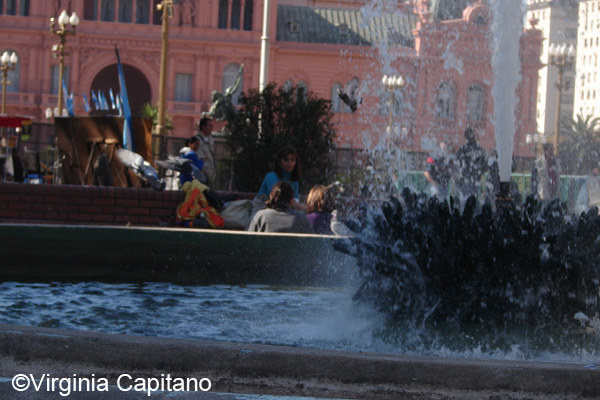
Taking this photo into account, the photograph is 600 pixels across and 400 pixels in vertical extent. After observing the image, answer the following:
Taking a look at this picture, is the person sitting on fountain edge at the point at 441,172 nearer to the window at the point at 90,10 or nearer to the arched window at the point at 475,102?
the arched window at the point at 475,102

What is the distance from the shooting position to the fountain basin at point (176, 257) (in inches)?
235

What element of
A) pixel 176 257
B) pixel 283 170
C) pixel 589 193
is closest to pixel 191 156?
pixel 283 170

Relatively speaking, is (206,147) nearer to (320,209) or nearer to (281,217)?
(320,209)

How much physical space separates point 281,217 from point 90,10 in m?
48.7

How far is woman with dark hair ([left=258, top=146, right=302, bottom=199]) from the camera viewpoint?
818 cm

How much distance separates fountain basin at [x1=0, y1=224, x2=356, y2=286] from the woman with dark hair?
7.02ft

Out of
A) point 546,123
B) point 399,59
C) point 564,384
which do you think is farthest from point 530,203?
point 546,123

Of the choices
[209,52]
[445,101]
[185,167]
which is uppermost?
[209,52]

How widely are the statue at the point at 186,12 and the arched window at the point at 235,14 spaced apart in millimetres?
2500

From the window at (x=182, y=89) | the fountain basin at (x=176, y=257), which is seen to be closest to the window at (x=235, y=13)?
the window at (x=182, y=89)

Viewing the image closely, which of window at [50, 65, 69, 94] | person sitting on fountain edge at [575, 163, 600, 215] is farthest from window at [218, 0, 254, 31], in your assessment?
person sitting on fountain edge at [575, 163, 600, 215]

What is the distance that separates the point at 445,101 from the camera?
4459cm

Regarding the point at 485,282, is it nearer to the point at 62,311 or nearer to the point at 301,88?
the point at 62,311

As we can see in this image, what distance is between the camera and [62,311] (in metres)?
5.00
